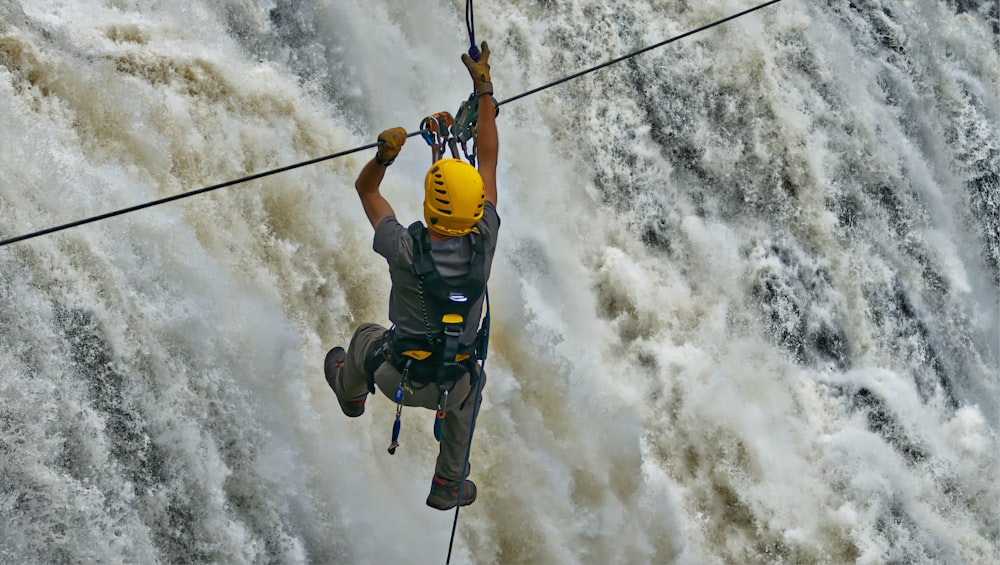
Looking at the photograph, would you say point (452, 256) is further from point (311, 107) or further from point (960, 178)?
point (960, 178)

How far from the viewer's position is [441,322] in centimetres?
387

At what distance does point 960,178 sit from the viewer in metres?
8.82

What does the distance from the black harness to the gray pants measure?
0.29 ft

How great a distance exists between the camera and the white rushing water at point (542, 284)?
17.3 ft

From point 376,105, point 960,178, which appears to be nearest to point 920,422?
point 960,178

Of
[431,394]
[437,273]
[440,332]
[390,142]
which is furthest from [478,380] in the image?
[390,142]

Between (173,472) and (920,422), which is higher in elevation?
(920,422)

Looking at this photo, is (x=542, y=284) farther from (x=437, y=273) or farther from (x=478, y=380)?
(x=437, y=273)

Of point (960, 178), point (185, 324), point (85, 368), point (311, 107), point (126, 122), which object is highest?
point (960, 178)

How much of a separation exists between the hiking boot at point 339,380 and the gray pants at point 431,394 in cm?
3

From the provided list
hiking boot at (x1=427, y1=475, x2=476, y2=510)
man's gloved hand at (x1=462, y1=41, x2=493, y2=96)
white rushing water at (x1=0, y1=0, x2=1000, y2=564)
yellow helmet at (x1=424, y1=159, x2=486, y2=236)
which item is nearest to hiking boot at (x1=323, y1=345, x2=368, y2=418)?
hiking boot at (x1=427, y1=475, x2=476, y2=510)

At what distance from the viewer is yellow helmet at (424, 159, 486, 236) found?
11.8 ft

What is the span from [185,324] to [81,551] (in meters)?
1.21

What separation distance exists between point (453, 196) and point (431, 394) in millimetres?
920
